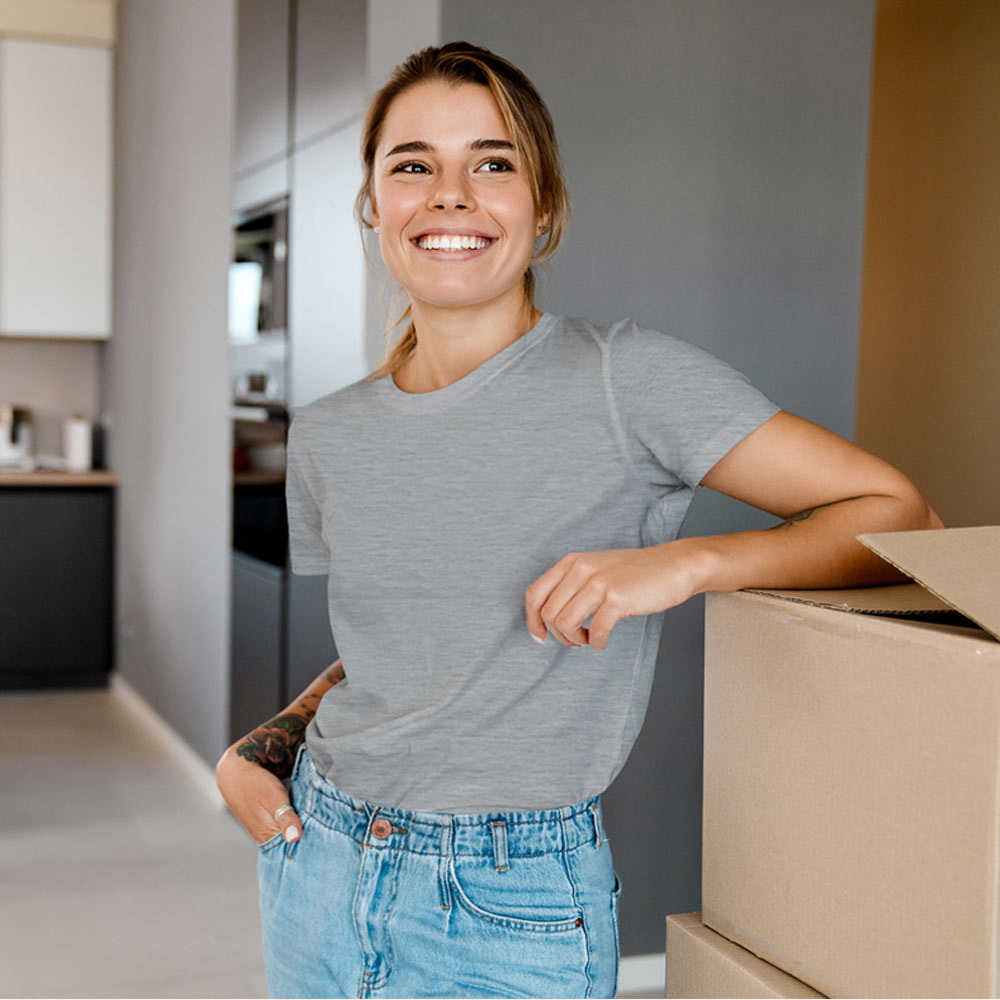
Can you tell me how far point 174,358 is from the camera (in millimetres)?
4113

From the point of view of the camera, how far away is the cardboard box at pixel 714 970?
0.91 meters

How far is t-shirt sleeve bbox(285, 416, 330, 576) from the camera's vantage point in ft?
3.80

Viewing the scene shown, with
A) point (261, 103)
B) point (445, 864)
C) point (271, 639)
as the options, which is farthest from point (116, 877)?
point (445, 864)

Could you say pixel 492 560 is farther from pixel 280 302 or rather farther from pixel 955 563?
pixel 280 302

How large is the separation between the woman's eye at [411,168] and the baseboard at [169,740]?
253cm

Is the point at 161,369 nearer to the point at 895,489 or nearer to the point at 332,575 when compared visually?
the point at 332,575

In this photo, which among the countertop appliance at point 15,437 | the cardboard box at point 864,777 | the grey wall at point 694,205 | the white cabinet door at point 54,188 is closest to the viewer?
the cardboard box at point 864,777

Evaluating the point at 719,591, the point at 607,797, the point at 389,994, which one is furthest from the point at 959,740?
the point at 607,797

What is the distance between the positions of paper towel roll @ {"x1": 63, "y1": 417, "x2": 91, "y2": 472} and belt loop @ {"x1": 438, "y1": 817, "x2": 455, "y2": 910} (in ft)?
14.8

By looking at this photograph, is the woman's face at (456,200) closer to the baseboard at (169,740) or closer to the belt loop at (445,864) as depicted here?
the belt loop at (445,864)

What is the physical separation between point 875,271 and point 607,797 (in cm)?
162

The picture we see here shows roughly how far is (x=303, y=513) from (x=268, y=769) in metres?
0.25

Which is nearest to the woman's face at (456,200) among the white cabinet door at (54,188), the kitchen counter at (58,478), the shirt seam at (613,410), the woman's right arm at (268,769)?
the shirt seam at (613,410)

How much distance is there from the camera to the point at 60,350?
5430mm
